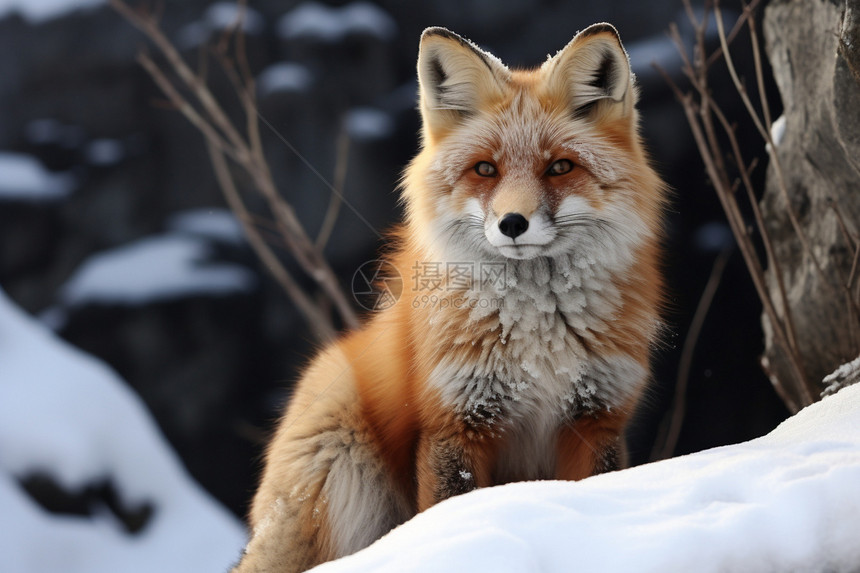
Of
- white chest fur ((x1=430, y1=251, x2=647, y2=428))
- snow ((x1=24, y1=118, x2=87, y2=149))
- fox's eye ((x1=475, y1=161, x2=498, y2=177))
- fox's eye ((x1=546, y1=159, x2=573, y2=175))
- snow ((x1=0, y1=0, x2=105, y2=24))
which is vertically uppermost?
fox's eye ((x1=546, y1=159, x2=573, y2=175))

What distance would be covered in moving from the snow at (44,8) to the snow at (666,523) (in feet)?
15.8

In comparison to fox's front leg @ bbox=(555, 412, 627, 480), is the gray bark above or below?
above

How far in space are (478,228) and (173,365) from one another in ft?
11.3

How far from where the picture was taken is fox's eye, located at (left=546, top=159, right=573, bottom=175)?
165cm

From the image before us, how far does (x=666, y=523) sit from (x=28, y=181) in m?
4.76

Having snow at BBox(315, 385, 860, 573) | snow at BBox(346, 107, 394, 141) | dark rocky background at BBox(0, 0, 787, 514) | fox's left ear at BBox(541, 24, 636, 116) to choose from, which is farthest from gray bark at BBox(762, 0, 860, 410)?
snow at BBox(346, 107, 394, 141)

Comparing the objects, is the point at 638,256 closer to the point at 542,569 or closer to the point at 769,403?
the point at 542,569

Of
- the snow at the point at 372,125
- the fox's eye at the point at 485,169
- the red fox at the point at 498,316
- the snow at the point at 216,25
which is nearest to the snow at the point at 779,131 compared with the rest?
the red fox at the point at 498,316

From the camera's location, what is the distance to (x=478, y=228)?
5.55 feet

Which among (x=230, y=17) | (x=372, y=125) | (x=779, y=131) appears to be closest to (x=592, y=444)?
(x=779, y=131)

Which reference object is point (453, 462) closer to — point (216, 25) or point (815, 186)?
point (815, 186)

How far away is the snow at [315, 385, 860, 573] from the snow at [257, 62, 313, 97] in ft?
12.6

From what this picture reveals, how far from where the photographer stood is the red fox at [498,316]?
1.66 metres

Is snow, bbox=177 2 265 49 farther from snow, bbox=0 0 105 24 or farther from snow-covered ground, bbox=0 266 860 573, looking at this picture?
snow-covered ground, bbox=0 266 860 573
